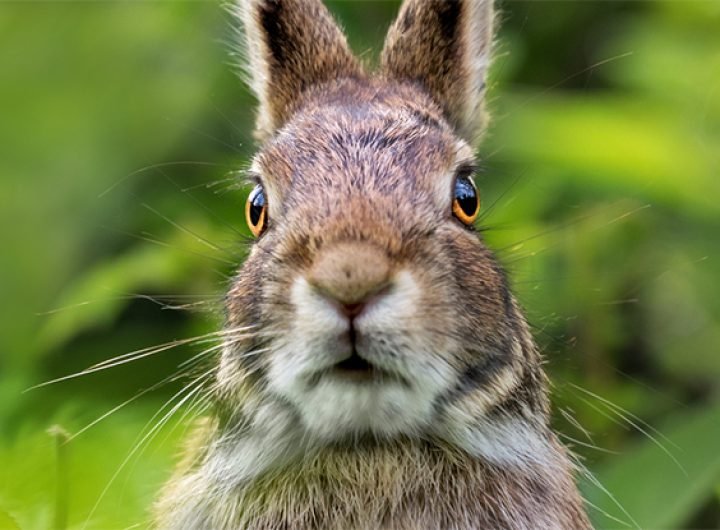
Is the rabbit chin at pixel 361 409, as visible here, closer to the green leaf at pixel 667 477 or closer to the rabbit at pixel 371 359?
the rabbit at pixel 371 359

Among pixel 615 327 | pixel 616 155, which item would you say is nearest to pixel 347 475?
Answer: pixel 616 155

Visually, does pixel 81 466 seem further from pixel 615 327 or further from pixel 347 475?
pixel 615 327

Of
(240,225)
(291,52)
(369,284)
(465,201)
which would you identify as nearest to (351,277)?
(369,284)

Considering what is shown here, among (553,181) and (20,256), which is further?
(20,256)

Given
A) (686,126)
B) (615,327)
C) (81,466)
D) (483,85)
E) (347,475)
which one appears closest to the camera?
(347,475)

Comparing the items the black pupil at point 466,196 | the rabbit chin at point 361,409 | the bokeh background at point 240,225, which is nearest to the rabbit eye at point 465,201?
the black pupil at point 466,196

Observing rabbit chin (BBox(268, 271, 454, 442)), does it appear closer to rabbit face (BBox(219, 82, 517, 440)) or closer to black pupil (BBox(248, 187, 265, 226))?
rabbit face (BBox(219, 82, 517, 440))
